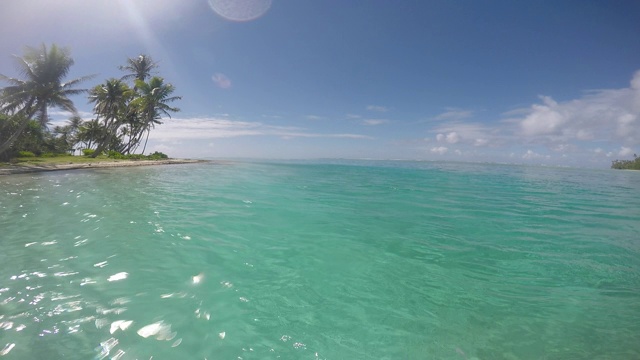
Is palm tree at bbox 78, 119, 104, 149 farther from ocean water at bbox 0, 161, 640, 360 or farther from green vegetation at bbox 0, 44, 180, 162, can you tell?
ocean water at bbox 0, 161, 640, 360

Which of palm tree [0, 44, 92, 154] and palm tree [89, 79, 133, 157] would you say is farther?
palm tree [89, 79, 133, 157]

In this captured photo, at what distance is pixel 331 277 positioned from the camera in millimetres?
4469

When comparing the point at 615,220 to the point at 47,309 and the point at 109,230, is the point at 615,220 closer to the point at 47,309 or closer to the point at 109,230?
the point at 47,309

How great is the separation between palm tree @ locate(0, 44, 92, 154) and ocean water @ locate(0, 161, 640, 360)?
1062 inches

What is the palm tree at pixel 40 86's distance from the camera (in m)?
24.4

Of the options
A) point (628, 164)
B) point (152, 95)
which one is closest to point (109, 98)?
point (152, 95)

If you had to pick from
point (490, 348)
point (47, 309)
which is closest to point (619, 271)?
point (490, 348)

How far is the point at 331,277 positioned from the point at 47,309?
3.77 meters

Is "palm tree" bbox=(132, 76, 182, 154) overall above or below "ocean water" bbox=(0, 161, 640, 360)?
above

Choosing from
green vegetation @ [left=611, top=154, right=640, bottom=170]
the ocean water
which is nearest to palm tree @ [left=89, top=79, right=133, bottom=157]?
the ocean water

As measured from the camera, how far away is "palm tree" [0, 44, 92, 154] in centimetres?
2441

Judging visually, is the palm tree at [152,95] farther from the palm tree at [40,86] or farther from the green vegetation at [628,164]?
the green vegetation at [628,164]

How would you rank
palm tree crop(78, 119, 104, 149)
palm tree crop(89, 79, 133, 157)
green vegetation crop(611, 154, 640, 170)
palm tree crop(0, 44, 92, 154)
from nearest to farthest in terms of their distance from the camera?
1. palm tree crop(0, 44, 92, 154)
2. palm tree crop(89, 79, 133, 157)
3. palm tree crop(78, 119, 104, 149)
4. green vegetation crop(611, 154, 640, 170)

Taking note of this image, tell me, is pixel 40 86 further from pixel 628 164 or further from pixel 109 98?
pixel 628 164
